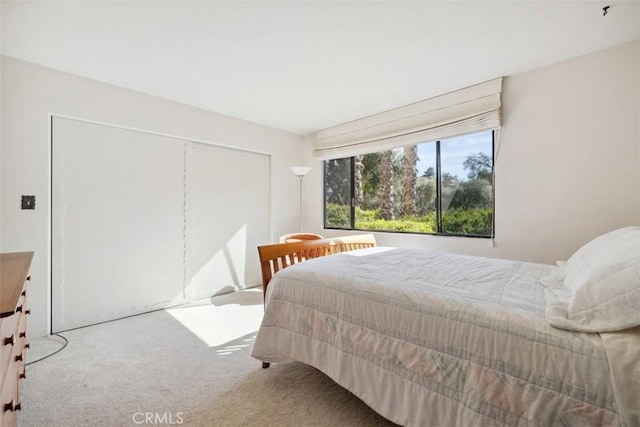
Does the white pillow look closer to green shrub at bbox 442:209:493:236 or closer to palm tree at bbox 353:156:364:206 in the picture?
green shrub at bbox 442:209:493:236

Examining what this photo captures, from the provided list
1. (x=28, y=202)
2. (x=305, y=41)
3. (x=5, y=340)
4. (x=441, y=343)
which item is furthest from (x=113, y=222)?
(x=441, y=343)

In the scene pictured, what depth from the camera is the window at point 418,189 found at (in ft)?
9.40

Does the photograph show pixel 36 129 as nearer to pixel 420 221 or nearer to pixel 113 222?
pixel 113 222

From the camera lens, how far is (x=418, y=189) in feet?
11.1

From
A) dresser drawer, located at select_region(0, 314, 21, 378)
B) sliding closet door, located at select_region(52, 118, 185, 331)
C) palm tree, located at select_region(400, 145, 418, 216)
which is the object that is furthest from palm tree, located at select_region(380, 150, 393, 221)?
dresser drawer, located at select_region(0, 314, 21, 378)

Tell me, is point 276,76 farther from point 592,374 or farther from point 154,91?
point 592,374

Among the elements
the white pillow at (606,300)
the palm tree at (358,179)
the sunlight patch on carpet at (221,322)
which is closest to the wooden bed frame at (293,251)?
the sunlight patch on carpet at (221,322)

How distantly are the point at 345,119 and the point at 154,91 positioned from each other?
2221 millimetres

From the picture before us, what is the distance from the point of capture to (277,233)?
421 cm

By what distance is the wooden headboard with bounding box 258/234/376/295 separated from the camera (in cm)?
205

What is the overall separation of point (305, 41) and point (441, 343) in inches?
81.4

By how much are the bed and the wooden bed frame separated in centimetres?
23

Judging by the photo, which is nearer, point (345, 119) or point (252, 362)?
point (252, 362)

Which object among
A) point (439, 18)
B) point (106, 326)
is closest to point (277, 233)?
point (106, 326)
